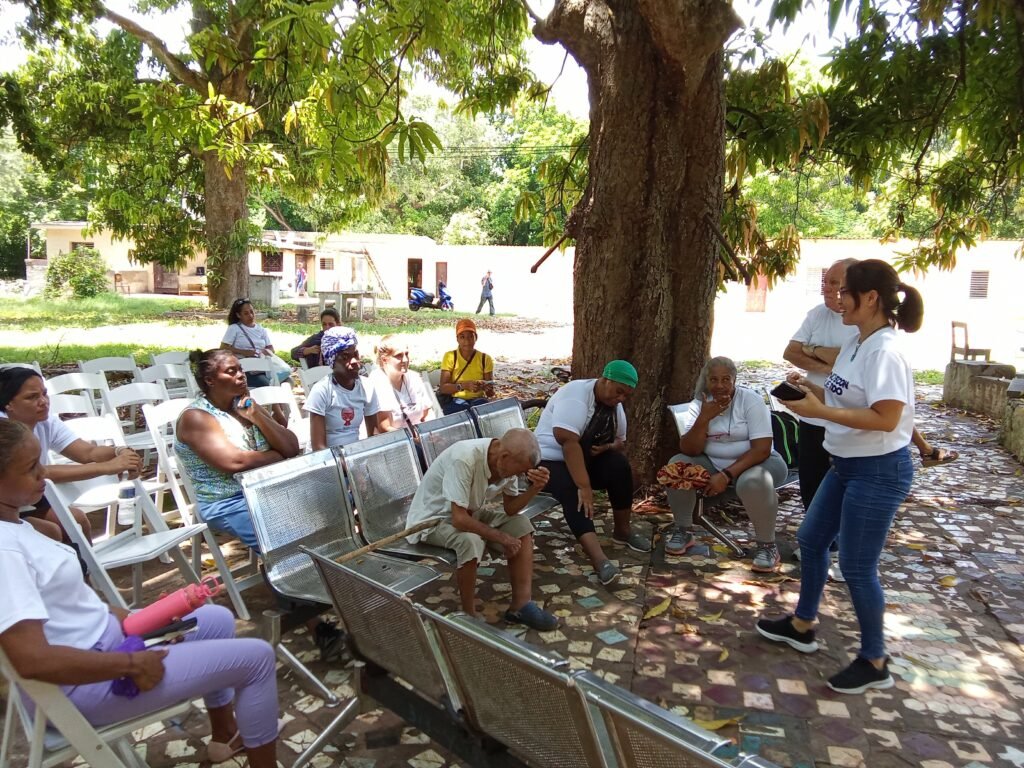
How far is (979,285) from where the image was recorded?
94.2 ft

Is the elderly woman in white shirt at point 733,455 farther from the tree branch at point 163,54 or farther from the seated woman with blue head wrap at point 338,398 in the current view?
the tree branch at point 163,54

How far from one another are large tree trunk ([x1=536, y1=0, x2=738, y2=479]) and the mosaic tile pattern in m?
1.24

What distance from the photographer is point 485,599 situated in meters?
4.09

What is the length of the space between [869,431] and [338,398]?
10.6 feet

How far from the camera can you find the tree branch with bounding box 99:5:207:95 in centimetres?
1307

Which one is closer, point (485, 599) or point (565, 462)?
point (485, 599)

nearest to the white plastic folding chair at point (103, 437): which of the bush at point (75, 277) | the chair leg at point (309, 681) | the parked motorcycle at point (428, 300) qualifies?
the chair leg at point (309, 681)

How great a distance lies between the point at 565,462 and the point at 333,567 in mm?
2198

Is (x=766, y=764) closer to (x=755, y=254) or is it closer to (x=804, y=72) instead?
(x=755, y=254)

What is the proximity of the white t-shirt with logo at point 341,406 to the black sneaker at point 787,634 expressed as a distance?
107 inches

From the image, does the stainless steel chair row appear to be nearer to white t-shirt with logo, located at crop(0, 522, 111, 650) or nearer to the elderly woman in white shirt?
white t-shirt with logo, located at crop(0, 522, 111, 650)

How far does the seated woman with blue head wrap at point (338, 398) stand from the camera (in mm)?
4785

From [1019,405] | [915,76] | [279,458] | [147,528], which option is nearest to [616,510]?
[279,458]

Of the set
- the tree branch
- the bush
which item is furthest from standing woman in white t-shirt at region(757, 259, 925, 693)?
the bush
